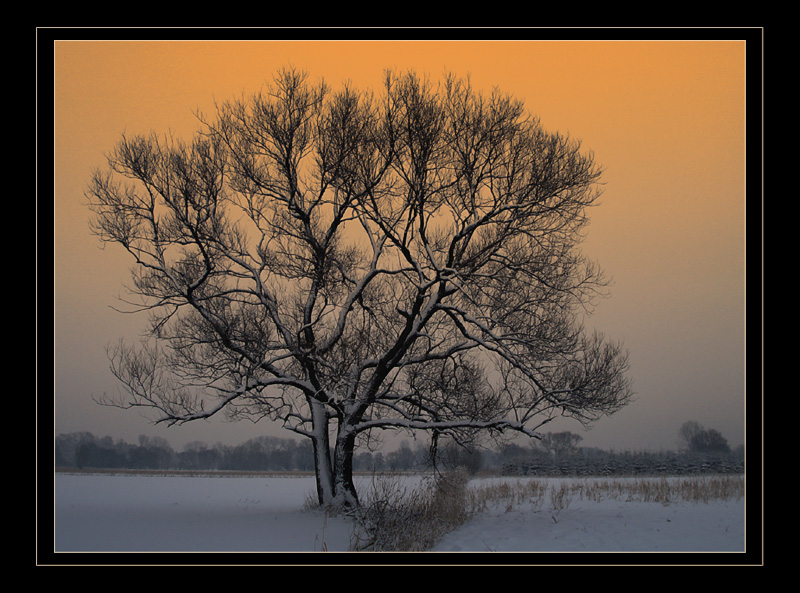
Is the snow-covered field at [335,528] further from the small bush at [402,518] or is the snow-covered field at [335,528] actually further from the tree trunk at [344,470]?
the tree trunk at [344,470]

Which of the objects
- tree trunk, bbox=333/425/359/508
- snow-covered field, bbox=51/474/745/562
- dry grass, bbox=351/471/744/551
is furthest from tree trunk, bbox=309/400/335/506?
dry grass, bbox=351/471/744/551

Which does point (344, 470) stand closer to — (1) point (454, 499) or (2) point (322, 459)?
(2) point (322, 459)

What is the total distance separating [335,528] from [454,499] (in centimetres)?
316

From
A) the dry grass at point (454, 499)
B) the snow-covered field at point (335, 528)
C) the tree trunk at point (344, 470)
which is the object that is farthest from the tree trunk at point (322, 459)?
the dry grass at point (454, 499)

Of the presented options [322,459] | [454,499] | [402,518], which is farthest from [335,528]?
[454,499]

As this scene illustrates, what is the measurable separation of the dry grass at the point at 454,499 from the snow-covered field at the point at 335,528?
0.34 meters

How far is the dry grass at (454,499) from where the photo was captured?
9961mm

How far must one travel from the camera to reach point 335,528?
36.4ft

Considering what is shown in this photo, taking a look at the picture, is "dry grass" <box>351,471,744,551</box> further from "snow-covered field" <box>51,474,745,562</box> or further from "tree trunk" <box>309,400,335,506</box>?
"tree trunk" <box>309,400,335,506</box>
